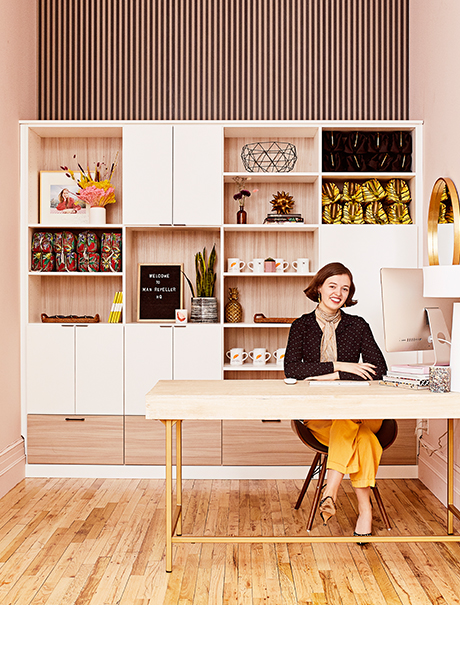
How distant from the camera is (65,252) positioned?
4.17 meters

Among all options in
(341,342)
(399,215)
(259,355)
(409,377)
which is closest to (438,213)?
(399,215)

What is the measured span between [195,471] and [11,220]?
2.07 metres

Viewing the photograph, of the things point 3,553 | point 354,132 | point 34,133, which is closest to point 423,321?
point 354,132

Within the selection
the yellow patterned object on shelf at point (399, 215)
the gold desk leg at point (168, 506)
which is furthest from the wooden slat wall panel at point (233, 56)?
the gold desk leg at point (168, 506)

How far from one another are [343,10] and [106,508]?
12.5 feet

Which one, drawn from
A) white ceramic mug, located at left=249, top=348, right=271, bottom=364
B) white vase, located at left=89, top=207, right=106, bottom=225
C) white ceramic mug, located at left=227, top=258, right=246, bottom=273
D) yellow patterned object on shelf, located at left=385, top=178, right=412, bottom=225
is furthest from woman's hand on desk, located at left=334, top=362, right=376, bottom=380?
white vase, located at left=89, top=207, right=106, bottom=225

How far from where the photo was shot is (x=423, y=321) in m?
2.85

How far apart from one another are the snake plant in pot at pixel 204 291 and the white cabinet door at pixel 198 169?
0.36 m

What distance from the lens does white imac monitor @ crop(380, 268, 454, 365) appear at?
109 inches

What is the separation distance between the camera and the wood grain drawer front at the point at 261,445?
158 inches

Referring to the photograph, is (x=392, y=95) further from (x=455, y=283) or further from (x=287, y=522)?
(x=287, y=522)

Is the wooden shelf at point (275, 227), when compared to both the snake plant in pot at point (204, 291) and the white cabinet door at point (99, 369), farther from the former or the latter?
the white cabinet door at point (99, 369)

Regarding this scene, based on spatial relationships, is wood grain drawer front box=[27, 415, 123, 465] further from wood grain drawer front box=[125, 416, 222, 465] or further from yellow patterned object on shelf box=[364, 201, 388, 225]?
yellow patterned object on shelf box=[364, 201, 388, 225]

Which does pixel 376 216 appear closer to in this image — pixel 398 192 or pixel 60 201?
pixel 398 192
